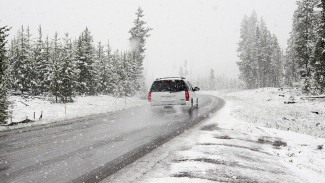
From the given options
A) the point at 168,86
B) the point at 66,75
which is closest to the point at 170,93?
the point at 168,86

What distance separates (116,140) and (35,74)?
2838cm

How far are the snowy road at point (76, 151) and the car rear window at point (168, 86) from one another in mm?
3959

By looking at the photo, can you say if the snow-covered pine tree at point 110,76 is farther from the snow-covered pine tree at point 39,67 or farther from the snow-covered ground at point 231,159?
the snow-covered ground at point 231,159

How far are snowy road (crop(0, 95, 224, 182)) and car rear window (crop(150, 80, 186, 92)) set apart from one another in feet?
13.0

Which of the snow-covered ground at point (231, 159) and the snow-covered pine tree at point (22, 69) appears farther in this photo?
the snow-covered pine tree at point (22, 69)

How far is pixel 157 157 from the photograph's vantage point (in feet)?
21.7

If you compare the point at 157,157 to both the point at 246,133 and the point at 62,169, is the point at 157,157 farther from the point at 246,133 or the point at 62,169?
the point at 246,133

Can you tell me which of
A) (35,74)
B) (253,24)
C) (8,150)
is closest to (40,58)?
(35,74)

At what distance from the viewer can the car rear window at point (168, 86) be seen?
15695 mm

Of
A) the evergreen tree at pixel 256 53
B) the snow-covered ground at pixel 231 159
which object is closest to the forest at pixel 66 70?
the snow-covered ground at pixel 231 159

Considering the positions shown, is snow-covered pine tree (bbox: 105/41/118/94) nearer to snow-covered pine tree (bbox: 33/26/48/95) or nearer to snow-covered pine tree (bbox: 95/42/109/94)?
snow-covered pine tree (bbox: 95/42/109/94)

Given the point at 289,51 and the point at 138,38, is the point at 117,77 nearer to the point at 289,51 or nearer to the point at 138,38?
the point at 138,38

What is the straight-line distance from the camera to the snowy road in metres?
5.56

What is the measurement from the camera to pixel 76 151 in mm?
7395
